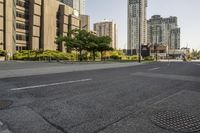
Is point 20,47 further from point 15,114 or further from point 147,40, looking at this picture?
point 147,40

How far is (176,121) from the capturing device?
3.77 m

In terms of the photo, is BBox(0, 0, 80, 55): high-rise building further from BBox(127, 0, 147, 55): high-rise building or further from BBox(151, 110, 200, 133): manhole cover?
BBox(151, 110, 200, 133): manhole cover

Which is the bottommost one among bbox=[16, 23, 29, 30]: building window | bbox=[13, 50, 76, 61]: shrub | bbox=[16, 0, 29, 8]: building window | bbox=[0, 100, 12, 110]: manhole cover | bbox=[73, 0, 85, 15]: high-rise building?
bbox=[0, 100, 12, 110]: manhole cover

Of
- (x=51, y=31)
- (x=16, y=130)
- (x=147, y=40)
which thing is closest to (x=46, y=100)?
(x=16, y=130)

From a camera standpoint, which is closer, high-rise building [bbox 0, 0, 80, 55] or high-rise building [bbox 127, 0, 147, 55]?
high-rise building [bbox 0, 0, 80, 55]

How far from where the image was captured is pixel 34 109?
4.36 metres

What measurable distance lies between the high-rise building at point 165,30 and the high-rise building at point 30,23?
231 feet

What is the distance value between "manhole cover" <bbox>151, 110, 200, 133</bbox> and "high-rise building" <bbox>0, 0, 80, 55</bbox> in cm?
6192

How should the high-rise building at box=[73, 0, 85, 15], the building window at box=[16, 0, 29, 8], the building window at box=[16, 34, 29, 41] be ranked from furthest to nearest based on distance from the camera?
the high-rise building at box=[73, 0, 85, 15]
the building window at box=[16, 0, 29, 8]
the building window at box=[16, 34, 29, 41]

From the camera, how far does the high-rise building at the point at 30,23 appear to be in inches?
2389

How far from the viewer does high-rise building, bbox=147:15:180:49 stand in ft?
453

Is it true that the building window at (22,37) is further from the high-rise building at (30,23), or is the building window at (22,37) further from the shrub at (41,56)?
the shrub at (41,56)

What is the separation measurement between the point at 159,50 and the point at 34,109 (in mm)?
127052

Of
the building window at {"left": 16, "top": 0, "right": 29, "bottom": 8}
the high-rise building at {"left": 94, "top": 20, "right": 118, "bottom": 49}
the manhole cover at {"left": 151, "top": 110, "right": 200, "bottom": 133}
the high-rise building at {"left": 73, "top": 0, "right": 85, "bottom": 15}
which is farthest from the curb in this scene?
the high-rise building at {"left": 73, "top": 0, "right": 85, "bottom": 15}
